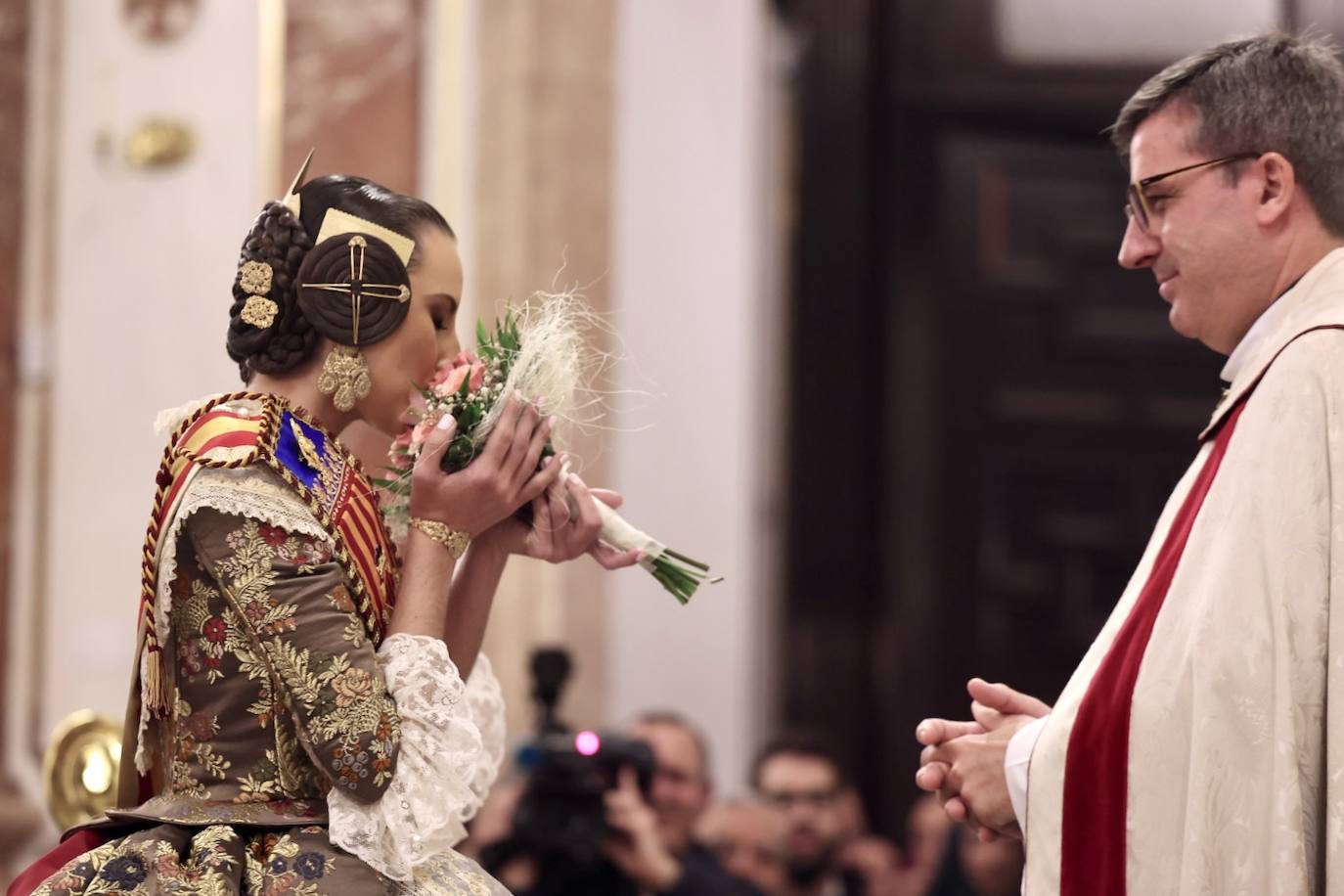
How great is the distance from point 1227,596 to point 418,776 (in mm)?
1065

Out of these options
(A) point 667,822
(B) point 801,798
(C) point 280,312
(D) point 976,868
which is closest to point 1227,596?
(C) point 280,312

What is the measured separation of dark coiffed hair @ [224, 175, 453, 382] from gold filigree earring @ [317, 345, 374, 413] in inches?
1.5

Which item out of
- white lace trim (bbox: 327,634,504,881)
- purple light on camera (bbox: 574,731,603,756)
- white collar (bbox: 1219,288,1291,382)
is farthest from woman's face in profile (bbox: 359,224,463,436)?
purple light on camera (bbox: 574,731,603,756)

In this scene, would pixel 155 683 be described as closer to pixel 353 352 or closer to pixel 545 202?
pixel 353 352

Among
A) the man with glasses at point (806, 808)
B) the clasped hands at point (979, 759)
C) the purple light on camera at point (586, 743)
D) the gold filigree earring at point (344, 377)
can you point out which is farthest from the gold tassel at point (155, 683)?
the man with glasses at point (806, 808)

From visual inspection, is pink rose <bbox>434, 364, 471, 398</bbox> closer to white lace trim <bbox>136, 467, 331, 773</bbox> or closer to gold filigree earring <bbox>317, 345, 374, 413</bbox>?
gold filigree earring <bbox>317, 345, 374, 413</bbox>

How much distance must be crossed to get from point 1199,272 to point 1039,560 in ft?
16.3

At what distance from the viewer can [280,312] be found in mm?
2838

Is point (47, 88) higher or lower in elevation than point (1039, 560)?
higher

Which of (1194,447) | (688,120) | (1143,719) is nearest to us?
(1143,719)

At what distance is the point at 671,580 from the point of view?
307 cm

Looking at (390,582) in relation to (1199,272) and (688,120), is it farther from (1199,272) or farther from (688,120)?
(688,120)

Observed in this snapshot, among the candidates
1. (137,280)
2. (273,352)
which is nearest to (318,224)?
(273,352)

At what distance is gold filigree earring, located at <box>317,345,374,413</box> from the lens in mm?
2832
